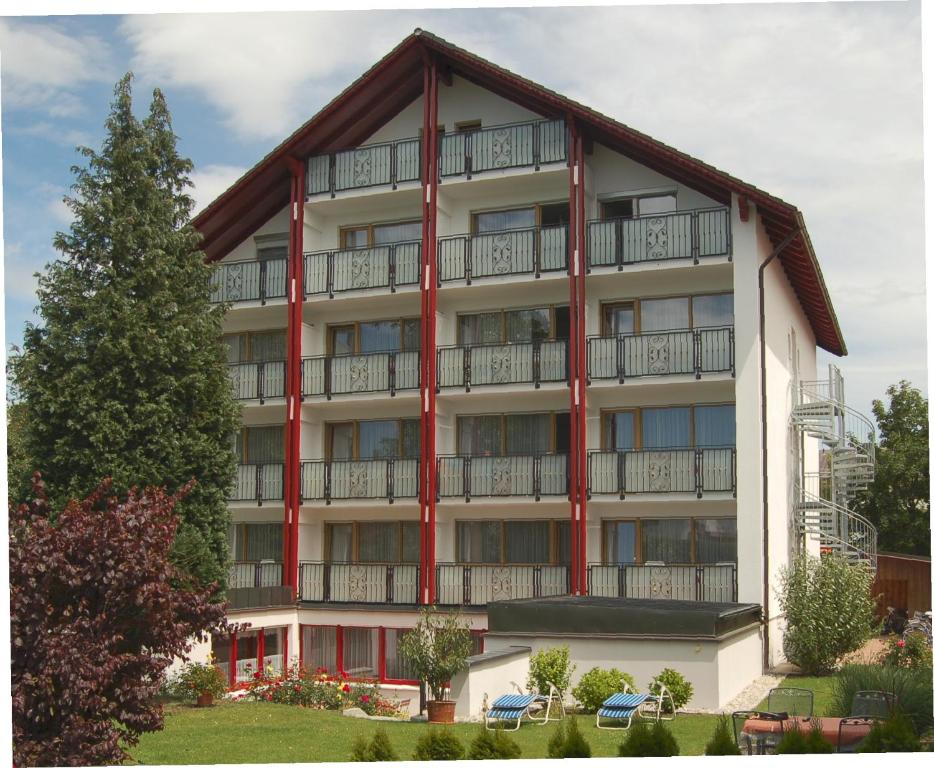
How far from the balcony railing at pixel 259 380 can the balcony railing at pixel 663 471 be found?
9.52m

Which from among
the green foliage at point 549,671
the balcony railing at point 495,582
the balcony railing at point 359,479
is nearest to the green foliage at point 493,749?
the green foliage at point 549,671

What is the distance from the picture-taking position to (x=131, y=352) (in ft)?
91.4

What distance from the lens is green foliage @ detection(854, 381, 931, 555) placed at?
169 feet

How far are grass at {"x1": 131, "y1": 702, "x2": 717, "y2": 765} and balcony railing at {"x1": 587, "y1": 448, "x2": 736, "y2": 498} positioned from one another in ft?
27.0

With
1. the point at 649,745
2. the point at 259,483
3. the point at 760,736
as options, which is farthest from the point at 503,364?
the point at 649,745

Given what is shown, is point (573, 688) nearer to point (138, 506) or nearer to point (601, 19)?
point (138, 506)

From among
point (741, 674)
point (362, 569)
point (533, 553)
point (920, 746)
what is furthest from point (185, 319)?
point (920, 746)

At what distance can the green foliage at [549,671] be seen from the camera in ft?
77.6

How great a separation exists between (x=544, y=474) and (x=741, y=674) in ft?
24.8

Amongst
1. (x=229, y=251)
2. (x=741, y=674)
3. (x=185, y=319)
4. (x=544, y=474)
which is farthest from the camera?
(x=229, y=251)

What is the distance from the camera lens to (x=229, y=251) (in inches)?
1457

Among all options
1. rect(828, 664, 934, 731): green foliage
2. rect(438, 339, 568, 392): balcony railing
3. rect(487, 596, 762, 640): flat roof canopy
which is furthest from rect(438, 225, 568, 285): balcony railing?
rect(828, 664, 934, 731): green foliage

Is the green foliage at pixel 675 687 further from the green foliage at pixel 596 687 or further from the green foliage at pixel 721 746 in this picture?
the green foliage at pixel 721 746

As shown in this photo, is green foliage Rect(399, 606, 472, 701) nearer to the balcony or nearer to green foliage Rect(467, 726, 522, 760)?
green foliage Rect(467, 726, 522, 760)
